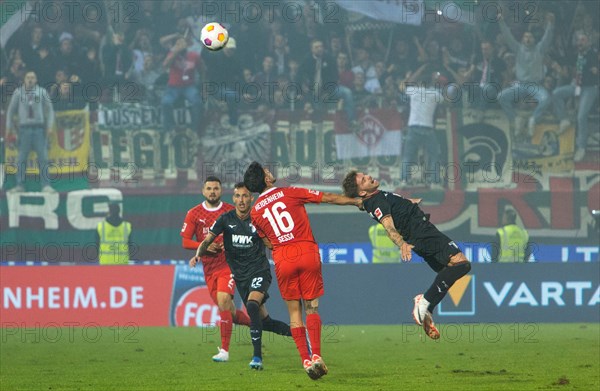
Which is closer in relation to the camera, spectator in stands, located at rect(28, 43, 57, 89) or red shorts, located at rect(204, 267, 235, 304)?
red shorts, located at rect(204, 267, 235, 304)

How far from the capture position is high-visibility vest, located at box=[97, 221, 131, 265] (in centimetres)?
1712

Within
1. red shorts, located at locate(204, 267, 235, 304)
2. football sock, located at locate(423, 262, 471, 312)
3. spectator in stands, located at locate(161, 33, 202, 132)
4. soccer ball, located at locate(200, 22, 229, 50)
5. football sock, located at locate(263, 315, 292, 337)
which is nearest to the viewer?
football sock, located at locate(423, 262, 471, 312)

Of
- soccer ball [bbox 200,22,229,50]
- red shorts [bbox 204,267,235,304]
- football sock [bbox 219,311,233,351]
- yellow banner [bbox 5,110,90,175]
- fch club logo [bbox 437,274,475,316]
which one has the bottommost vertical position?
fch club logo [bbox 437,274,475,316]

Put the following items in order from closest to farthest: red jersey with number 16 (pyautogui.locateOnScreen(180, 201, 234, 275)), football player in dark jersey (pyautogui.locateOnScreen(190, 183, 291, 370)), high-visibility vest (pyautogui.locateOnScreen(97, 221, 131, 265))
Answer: football player in dark jersey (pyautogui.locateOnScreen(190, 183, 291, 370)) < red jersey with number 16 (pyautogui.locateOnScreen(180, 201, 234, 275)) < high-visibility vest (pyautogui.locateOnScreen(97, 221, 131, 265))

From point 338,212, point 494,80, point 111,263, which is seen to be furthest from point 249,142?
point 494,80

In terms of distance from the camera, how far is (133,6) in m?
18.0

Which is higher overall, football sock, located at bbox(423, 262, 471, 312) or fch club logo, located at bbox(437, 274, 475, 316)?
football sock, located at bbox(423, 262, 471, 312)

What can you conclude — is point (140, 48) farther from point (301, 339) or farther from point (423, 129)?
point (301, 339)

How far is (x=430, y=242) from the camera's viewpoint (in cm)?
1012

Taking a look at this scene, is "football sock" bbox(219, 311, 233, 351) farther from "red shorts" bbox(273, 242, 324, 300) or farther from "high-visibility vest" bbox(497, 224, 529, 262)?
"high-visibility vest" bbox(497, 224, 529, 262)

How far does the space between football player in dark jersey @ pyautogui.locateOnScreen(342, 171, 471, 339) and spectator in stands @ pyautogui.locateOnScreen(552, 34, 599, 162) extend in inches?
325

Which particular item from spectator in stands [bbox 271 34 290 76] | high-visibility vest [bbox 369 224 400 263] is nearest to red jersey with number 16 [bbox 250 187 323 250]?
high-visibility vest [bbox 369 224 400 263]

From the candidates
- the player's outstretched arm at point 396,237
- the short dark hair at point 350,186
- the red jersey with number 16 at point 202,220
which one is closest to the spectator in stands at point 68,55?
the red jersey with number 16 at point 202,220

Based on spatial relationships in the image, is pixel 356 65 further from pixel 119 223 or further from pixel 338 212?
pixel 119 223
